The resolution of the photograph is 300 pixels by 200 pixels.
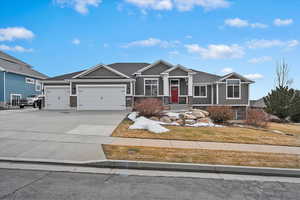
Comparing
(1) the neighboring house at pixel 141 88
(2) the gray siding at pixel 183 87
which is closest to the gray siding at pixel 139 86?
(1) the neighboring house at pixel 141 88

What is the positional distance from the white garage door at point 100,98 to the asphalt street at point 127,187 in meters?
13.4

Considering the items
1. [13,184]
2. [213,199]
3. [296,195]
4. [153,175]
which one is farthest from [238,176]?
[13,184]

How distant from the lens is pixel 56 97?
19.7 m

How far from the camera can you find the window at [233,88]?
21.2 m

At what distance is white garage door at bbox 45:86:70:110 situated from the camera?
19.6m

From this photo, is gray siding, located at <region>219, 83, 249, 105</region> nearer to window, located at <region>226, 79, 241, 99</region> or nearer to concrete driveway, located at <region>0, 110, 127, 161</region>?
window, located at <region>226, 79, 241, 99</region>

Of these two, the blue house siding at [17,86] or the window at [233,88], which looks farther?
the blue house siding at [17,86]

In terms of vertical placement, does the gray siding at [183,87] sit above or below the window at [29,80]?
below

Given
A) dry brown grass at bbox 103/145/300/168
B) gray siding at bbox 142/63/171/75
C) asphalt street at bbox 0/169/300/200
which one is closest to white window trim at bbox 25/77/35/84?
gray siding at bbox 142/63/171/75

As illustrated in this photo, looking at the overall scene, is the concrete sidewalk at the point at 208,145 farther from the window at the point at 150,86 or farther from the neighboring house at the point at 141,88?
the window at the point at 150,86

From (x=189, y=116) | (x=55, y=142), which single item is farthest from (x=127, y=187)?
(x=189, y=116)

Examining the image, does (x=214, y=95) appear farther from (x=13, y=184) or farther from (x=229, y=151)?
(x=13, y=184)

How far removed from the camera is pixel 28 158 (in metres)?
5.55

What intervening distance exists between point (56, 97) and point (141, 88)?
910 cm
